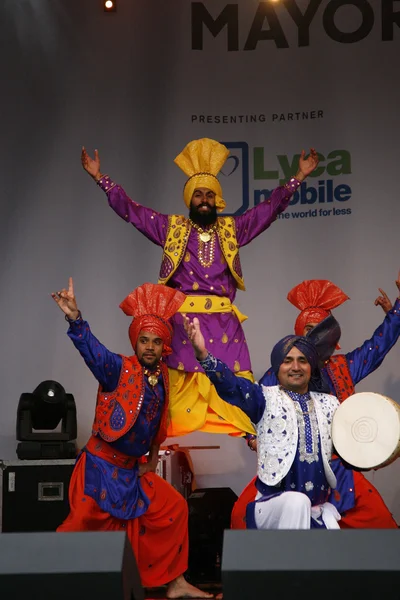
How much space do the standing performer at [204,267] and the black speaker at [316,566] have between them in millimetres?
2152

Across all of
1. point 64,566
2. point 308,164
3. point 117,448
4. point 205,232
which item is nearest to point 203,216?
point 205,232

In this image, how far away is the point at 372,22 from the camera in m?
6.91

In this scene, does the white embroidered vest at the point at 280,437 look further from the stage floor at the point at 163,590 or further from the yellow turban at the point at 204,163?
the yellow turban at the point at 204,163

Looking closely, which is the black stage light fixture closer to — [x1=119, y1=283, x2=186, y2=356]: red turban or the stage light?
[x1=119, y1=283, x2=186, y2=356]: red turban

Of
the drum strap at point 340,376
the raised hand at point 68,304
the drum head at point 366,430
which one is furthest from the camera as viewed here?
the drum strap at point 340,376

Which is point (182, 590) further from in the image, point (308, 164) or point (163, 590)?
point (308, 164)

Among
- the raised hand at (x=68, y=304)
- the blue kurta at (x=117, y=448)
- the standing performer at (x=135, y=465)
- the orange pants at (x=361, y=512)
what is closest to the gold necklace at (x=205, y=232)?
the standing performer at (x=135, y=465)

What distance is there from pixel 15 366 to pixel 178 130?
1911mm

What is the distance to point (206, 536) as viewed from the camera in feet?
16.4

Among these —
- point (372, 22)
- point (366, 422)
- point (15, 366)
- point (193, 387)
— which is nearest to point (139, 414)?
point (193, 387)

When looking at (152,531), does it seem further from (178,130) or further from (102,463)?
(178,130)

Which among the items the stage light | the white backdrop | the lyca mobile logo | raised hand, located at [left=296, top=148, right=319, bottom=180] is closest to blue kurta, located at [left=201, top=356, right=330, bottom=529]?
raised hand, located at [left=296, top=148, right=319, bottom=180]

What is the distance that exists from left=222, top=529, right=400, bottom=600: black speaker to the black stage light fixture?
9.05 feet

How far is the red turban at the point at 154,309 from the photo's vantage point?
190 inches
